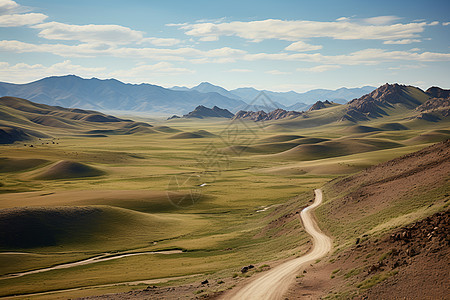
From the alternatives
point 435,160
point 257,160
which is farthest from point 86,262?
point 257,160

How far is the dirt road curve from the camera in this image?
30413 mm

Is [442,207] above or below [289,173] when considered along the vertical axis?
above

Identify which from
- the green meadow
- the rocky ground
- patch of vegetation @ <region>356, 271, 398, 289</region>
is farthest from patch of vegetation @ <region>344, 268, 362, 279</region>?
the green meadow

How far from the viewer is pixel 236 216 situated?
81062 mm

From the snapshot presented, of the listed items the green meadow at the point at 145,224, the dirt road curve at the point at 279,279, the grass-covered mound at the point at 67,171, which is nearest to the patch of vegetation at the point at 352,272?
the dirt road curve at the point at 279,279

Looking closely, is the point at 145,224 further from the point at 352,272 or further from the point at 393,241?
the point at 393,241

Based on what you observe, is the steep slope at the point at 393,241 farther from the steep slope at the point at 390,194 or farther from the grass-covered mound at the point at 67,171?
the grass-covered mound at the point at 67,171

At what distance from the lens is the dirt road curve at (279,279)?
1197 inches

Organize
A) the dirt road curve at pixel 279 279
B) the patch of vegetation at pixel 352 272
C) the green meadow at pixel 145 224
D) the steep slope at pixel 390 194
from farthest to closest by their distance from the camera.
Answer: the green meadow at pixel 145 224 → the steep slope at pixel 390 194 → the dirt road curve at pixel 279 279 → the patch of vegetation at pixel 352 272

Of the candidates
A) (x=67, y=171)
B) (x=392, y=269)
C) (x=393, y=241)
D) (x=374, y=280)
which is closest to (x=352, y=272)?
(x=374, y=280)

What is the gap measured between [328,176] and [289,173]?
1771cm

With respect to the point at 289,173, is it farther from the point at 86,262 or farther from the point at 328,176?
the point at 86,262

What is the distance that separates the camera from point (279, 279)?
108 feet

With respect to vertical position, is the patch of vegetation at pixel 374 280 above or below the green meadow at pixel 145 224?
above
